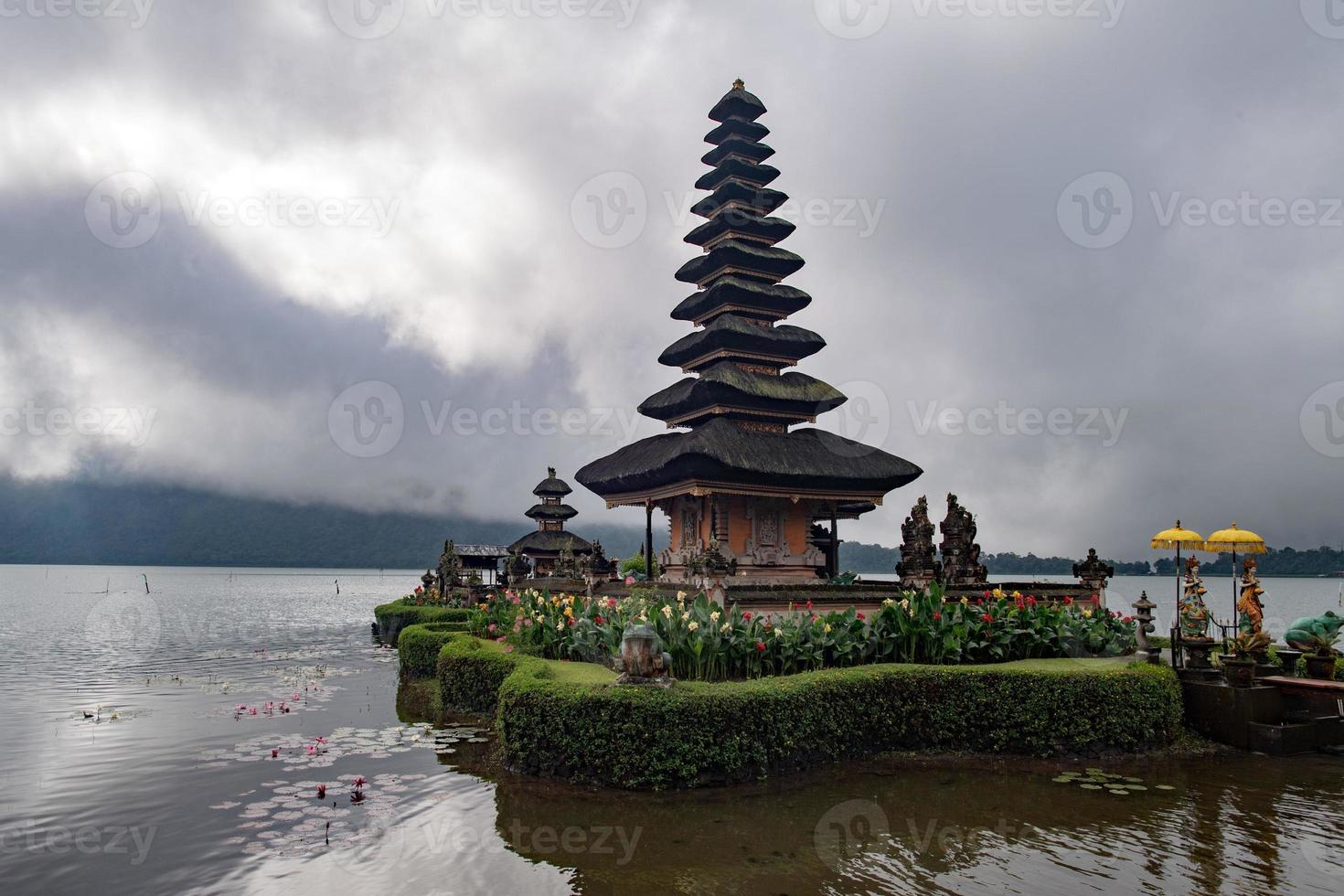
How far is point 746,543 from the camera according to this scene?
2402 centimetres

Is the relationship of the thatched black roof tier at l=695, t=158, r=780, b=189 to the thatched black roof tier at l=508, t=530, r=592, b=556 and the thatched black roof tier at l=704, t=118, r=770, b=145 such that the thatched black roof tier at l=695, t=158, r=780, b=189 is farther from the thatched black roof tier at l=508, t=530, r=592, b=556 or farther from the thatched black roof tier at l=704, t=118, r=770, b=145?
the thatched black roof tier at l=508, t=530, r=592, b=556

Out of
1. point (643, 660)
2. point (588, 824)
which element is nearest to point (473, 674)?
point (643, 660)

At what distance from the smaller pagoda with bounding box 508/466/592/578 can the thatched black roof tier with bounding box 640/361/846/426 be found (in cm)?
1664

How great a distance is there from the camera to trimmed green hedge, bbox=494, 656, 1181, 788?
956cm

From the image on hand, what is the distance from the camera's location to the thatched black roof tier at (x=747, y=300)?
26812 mm

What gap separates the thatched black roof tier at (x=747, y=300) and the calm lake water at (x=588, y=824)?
17.3 meters

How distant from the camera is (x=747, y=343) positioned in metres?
26.2

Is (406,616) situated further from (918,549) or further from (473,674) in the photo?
(918,549)

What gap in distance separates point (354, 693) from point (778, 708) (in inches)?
459

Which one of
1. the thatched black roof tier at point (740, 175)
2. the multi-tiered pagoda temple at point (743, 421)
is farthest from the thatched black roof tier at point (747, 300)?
the thatched black roof tier at point (740, 175)

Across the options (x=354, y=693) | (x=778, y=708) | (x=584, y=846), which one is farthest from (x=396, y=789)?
(x=354, y=693)

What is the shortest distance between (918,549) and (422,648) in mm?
12004

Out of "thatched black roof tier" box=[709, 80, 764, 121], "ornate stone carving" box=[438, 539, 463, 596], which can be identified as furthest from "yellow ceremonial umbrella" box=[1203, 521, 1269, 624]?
"ornate stone carving" box=[438, 539, 463, 596]

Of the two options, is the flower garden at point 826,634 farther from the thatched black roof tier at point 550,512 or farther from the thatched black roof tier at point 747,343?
the thatched black roof tier at point 550,512
